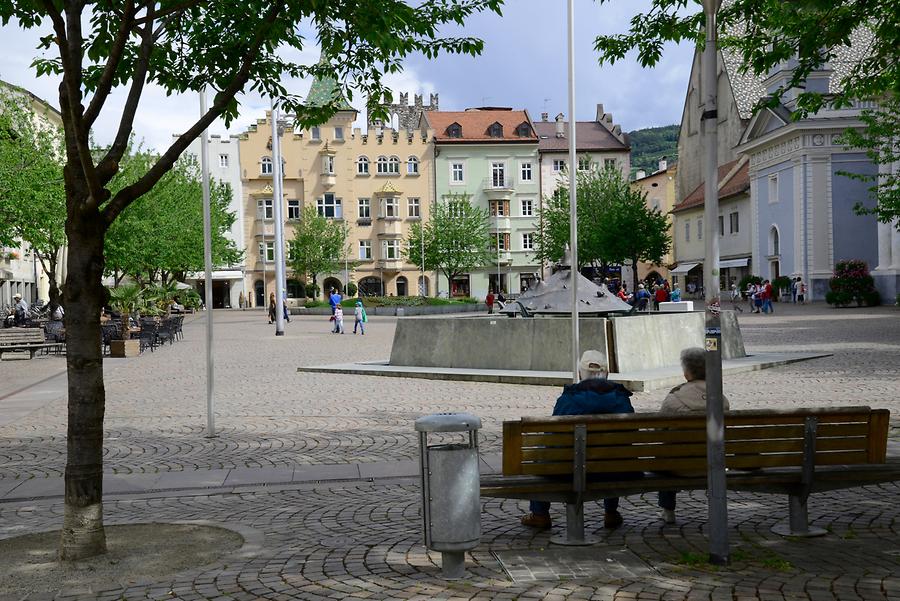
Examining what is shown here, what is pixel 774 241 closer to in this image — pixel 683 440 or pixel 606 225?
pixel 606 225

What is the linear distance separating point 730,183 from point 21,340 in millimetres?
55543

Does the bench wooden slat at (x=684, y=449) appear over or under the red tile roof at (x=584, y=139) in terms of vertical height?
under

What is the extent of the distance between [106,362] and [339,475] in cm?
1826

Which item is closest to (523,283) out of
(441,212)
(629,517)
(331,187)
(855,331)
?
(441,212)

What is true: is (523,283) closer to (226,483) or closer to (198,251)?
(198,251)

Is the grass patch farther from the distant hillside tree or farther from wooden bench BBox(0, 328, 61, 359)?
the distant hillside tree

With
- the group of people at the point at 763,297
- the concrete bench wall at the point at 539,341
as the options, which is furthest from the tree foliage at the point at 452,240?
the concrete bench wall at the point at 539,341

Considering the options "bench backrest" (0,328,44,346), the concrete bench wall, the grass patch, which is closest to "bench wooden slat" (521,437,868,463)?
the grass patch

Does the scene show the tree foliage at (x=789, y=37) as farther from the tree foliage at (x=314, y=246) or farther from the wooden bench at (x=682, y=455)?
the tree foliage at (x=314, y=246)

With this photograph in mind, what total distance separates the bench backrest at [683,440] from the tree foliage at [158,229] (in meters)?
40.4

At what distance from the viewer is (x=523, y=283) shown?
8475 centimetres

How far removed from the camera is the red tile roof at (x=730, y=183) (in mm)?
66938

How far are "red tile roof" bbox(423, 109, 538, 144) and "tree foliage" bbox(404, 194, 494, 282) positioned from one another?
7.13 m

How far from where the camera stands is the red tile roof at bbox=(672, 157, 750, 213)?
66938mm
